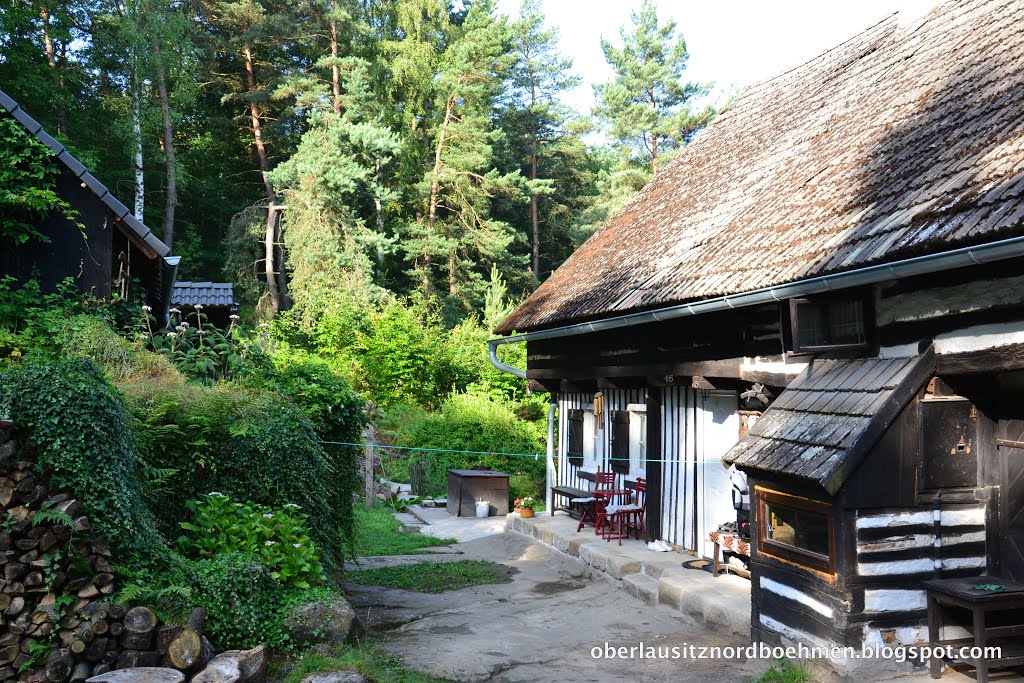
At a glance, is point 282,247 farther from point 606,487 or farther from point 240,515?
point 240,515

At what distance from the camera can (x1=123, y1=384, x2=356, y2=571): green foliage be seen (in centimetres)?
698

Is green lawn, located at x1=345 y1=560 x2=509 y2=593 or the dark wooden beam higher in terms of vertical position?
the dark wooden beam

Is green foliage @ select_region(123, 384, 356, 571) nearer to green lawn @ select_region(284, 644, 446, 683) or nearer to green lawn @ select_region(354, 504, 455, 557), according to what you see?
green lawn @ select_region(284, 644, 446, 683)

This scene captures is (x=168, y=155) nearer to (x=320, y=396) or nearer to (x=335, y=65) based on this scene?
(x=335, y=65)

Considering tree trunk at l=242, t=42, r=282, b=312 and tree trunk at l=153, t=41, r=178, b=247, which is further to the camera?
tree trunk at l=242, t=42, r=282, b=312

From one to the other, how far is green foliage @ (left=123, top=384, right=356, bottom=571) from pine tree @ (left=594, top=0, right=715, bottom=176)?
27.6m

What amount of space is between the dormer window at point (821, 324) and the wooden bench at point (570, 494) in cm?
567

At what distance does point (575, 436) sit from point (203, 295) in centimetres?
1116

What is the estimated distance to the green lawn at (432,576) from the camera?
9836mm

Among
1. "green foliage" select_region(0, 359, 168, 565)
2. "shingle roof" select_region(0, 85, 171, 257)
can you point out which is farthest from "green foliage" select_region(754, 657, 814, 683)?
"shingle roof" select_region(0, 85, 171, 257)

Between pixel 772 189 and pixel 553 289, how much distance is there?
5.00 meters

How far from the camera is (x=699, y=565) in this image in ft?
30.0

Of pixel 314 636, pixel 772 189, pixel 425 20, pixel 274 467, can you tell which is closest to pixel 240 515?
pixel 274 467

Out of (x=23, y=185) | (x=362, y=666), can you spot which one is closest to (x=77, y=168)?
(x=23, y=185)
